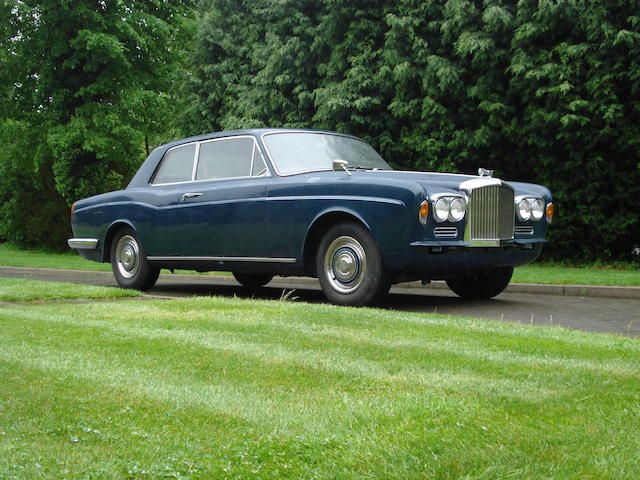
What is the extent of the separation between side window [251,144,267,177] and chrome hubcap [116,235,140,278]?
7.22 feet

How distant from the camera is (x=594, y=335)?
18.7ft

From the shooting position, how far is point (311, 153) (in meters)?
8.81

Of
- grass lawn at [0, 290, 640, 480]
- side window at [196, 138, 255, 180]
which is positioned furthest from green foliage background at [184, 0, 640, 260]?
grass lawn at [0, 290, 640, 480]

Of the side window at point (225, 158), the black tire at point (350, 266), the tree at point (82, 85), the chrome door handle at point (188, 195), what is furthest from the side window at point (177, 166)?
the tree at point (82, 85)

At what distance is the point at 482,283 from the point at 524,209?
1295 millimetres

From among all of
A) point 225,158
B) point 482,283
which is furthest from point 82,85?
point 482,283

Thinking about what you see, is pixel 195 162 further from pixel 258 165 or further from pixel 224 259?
pixel 224 259

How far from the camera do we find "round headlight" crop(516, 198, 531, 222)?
8.16 m

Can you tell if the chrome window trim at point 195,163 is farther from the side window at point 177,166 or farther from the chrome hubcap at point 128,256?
the chrome hubcap at point 128,256

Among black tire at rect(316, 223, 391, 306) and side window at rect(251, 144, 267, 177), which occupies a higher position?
side window at rect(251, 144, 267, 177)

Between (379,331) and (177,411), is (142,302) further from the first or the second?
(177,411)

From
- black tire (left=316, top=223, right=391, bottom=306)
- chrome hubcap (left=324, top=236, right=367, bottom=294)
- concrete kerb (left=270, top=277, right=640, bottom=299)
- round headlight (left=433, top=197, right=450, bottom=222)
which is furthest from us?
concrete kerb (left=270, top=277, right=640, bottom=299)

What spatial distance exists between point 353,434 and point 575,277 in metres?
9.40

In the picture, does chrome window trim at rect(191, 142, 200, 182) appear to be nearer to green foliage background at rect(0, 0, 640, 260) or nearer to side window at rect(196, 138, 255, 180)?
side window at rect(196, 138, 255, 180)
